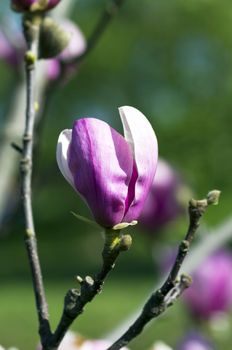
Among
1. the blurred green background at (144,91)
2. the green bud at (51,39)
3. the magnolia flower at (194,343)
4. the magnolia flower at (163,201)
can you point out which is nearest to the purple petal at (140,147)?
the green bud at (51,39)

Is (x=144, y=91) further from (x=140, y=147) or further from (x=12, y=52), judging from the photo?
(x=140, y=147)

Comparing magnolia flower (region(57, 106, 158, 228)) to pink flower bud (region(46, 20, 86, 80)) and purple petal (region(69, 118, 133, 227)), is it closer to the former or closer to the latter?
purple petal (region(69, 118, 133, 227))

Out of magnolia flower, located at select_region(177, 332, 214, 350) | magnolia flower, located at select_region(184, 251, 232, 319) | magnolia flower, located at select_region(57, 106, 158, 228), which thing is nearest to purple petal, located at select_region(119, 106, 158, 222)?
magnolia flower, located at select_region(57, 106, 158, 228)

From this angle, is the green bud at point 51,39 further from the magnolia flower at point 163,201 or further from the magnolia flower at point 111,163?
the magnolia flower at point 163,201

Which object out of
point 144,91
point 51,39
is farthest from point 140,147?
point 144,91

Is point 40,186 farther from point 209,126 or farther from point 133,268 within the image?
point 209,126
